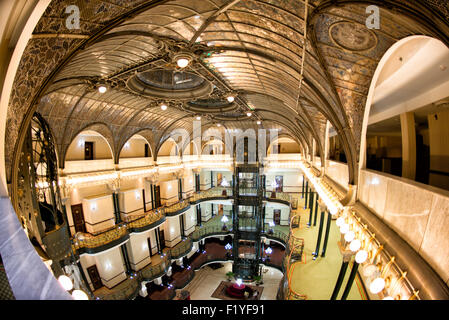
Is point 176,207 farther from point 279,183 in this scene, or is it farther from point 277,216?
point 279,183

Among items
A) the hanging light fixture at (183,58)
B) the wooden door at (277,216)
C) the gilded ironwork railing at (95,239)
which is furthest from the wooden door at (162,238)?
the hanging light fixture at (183,58)

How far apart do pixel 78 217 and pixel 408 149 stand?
63.9 feet

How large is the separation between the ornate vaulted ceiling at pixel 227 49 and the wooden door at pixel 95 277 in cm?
976

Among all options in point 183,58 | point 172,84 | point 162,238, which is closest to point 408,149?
point 183,58

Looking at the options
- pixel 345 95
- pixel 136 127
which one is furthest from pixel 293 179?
pixel 345 95

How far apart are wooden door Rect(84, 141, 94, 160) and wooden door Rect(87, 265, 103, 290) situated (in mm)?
8339

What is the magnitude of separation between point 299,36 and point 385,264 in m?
4.87

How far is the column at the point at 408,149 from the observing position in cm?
540

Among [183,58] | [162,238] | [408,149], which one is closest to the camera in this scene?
[408,149]

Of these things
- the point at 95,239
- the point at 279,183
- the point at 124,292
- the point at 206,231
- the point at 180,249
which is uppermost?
the point at 279,183

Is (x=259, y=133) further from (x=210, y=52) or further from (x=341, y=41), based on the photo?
(x=341, y=41)

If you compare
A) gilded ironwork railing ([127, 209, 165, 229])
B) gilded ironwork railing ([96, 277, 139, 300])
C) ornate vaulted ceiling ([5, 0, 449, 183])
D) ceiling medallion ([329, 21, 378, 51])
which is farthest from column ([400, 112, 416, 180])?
gilded ironwork railing ([96, 277, 139, 300])

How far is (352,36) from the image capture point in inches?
147

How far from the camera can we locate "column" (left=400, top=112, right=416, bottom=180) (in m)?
5.40
